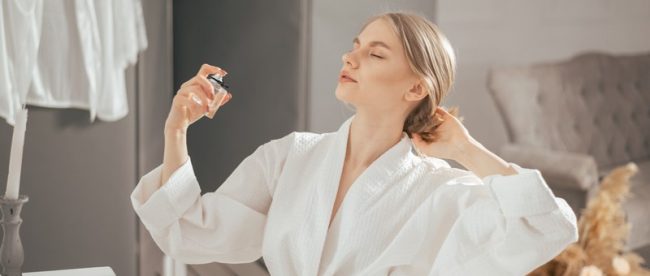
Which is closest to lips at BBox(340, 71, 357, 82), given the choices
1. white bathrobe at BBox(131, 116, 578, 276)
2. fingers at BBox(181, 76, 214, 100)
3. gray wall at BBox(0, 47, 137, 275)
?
white bathrobe at BBox(131, 116, 578, 276)

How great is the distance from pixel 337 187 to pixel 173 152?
0.28 meters

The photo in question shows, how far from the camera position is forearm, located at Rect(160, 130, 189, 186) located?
1410 mm

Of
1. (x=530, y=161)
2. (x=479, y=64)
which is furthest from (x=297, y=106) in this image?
(x=479, y=64)

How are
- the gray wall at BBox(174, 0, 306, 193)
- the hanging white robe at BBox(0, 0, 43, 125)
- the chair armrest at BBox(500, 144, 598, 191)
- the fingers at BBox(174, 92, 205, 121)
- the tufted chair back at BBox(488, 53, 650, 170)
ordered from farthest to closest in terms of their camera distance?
the tufted chair back at BBox(488, 53, 650, 170) < the chair armrest at BBox(500, 144, 598, 191) < the gray wall at BBox(174, 0, 306, 193) < the hanging white robe at BBox(0, 0, 43, 125) < the fingers at BBox(174, 92, 205, 121)

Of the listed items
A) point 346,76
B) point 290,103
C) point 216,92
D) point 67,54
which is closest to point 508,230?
point 346,76

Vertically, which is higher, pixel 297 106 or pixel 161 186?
pixel 161 186

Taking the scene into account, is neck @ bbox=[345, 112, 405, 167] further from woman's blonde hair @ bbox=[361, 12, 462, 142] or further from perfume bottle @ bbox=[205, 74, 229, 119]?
perfume bottle @ bbox=[205, 74, 229, 119]

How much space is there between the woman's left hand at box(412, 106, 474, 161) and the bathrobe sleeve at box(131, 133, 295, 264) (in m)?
0.25

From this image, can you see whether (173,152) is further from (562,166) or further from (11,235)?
(562,166)

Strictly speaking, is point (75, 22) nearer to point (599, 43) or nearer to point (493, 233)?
point (493, 233)

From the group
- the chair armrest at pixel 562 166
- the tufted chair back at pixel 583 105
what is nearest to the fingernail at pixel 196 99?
the chair armrest at pixel 562 166

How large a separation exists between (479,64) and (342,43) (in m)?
1.49

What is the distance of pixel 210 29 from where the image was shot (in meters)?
3.51

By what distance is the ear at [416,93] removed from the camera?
1432 mm
